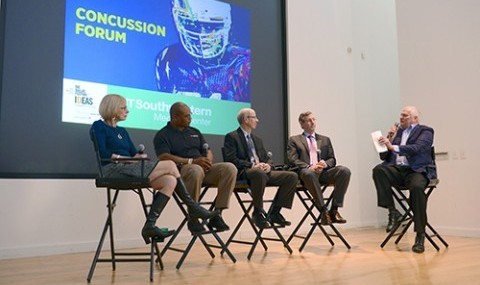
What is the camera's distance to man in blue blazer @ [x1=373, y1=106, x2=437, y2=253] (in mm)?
4105

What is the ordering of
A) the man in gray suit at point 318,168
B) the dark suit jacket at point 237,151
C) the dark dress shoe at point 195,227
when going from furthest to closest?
the man in gray suit at point 318,168
the dark suit jacket at point 237,151
the dark dress shoe at point 195,227

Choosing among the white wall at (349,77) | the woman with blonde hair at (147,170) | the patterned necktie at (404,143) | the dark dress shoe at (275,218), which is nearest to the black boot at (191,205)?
the woman with blonde hair at (147,170)

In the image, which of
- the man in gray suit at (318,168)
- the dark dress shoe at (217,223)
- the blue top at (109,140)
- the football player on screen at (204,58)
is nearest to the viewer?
the blue top at (109,140)

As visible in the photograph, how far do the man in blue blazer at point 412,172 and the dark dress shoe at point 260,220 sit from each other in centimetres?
121

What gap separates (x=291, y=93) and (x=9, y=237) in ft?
12.1

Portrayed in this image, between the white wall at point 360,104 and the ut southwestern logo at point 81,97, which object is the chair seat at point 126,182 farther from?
the ut southwestern logo at point 81,97

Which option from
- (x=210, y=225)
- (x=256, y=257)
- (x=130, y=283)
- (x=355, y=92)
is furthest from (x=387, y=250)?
(x=355, y=92)

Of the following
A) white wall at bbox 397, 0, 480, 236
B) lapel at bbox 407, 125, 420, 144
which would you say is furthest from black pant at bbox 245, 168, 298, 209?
white wall at bbox 397, 0, 480, 236

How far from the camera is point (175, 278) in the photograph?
2.83m

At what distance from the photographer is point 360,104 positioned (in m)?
6.83

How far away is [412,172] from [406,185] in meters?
0.13

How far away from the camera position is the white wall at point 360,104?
4.02 metres

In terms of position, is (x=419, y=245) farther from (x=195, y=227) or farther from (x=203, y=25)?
(x=203, y=25)

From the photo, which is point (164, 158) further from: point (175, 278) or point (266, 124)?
point (266, 124)
